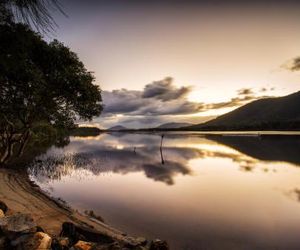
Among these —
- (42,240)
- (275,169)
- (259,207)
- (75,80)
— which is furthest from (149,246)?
(275,169)

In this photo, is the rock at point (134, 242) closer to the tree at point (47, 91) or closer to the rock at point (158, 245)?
the rock at point (158, 245)

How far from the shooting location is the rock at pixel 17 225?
852 cm

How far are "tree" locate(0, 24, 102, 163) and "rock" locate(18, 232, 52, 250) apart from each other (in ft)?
50.2

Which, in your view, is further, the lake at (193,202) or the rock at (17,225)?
the lake at (193,202)

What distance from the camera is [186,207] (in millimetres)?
20688

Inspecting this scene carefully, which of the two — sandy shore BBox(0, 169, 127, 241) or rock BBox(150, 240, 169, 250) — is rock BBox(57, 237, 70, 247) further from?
rock BBox(150, 240, 169, 250)

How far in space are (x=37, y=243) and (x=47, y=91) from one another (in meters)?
19.7

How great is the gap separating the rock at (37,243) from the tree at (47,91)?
15.3 m

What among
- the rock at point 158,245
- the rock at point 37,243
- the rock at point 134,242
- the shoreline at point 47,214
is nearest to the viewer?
the rock at point 37,243

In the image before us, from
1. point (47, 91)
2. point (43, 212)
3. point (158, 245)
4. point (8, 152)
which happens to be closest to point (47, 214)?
point (43, 212)

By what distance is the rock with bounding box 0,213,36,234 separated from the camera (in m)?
8.52

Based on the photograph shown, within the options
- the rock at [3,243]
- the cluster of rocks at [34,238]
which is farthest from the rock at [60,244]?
the rock at [3,243]

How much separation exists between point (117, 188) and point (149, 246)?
1650 cm

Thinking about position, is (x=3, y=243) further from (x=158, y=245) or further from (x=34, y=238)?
(x=158, y=245)
